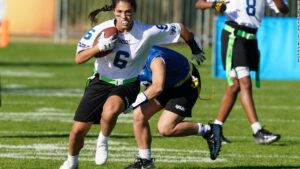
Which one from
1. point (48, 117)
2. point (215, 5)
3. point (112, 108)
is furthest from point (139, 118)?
point (48, 117)

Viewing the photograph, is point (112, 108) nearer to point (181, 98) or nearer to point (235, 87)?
point (181, 98)

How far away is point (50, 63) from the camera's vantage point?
78.7 ft

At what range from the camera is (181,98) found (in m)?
9.63

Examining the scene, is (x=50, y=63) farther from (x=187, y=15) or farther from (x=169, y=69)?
(x=169, y=69)

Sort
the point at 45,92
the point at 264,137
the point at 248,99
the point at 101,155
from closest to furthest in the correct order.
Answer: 1. the point at 101,155
2. the point at 264,137
3. the point at 248,99
4. the point at 45,92

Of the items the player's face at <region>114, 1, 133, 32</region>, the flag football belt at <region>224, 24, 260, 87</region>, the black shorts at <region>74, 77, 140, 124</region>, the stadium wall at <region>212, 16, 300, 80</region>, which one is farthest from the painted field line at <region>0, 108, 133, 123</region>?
the stadium wall at <region>212, 16, 300, 80</region>

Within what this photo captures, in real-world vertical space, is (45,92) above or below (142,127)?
below

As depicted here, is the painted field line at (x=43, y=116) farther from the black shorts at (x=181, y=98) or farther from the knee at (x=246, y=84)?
the black shorts at (x=181, y=98)

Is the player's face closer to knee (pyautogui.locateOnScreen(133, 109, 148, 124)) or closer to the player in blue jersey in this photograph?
the player in blue jersey

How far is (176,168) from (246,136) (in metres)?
3.00

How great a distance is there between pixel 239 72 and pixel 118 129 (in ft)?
5.47

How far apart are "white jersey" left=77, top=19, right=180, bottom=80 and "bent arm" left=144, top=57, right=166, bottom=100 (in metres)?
0.10

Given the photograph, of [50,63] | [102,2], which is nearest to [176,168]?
[50,63]

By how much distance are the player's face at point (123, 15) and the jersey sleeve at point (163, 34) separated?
236mm
